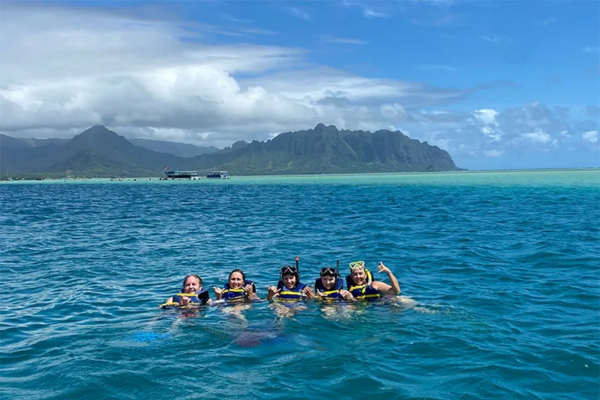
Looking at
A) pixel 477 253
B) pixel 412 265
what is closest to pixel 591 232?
pixel 477 253

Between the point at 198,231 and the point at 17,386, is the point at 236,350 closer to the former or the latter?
the point at 17,386

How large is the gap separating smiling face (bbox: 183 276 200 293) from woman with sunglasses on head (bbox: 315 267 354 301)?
3809 millimetres

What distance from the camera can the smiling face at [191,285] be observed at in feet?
50.2

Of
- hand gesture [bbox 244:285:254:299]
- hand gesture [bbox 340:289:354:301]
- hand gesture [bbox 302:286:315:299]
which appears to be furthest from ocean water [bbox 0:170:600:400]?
hand gesture [bbox 302:286:315:299]

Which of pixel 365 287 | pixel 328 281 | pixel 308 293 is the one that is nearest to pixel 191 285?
pixel 308 293

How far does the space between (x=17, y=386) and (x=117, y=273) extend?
11.7 m

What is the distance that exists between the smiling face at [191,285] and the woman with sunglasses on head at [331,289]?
3.81 meters

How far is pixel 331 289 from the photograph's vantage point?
15.5m

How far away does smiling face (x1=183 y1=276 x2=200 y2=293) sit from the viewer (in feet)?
50.2

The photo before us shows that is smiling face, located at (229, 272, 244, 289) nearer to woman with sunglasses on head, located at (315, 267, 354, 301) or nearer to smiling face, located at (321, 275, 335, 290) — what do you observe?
woman with sunglasses on head, located at (315, 267, 354, 301)

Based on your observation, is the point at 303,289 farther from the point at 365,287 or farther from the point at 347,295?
the point at 365,287

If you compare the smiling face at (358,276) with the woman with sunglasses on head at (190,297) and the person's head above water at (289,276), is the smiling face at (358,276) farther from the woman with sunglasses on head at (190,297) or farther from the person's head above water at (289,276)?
the woman with sunglasses on head at (190,297)

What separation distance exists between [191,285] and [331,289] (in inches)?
173

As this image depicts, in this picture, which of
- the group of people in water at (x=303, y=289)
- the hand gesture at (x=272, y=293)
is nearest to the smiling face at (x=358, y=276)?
the group of people in water at (x=303, y=289)
